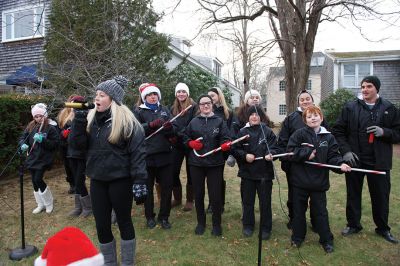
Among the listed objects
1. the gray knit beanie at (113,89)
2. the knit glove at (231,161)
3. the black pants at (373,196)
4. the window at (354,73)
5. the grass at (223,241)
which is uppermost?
the window at (354,73)

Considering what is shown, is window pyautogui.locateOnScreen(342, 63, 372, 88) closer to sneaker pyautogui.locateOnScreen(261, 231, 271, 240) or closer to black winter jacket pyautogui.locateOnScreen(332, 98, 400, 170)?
black winter jacket pyautogui.locateOnScreen(332, 98, 400, 170)

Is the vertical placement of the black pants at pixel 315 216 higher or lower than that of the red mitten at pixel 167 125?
lower

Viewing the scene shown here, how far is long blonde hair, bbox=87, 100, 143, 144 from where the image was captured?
334 centimetres

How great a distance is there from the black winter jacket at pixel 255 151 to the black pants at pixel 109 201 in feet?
5.66

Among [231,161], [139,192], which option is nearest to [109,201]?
[139,192]

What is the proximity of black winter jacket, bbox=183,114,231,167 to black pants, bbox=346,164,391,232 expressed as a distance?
185 cm

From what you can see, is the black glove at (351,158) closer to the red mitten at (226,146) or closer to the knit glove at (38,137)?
the red mitten at (226,146)

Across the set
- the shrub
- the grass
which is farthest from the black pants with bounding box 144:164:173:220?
the shrub

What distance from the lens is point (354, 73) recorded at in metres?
25.4

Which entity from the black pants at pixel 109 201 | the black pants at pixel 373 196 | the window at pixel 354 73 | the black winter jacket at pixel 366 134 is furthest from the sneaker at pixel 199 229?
the window at pixel 354 73

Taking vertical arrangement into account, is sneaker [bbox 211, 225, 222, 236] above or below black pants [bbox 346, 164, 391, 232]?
below

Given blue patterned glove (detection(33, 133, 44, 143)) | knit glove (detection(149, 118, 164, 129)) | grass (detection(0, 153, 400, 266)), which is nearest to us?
grass (detection(0, 153, 400, 266))

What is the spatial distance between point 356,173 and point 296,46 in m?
7.29

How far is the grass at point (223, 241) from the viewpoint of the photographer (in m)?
4.02
